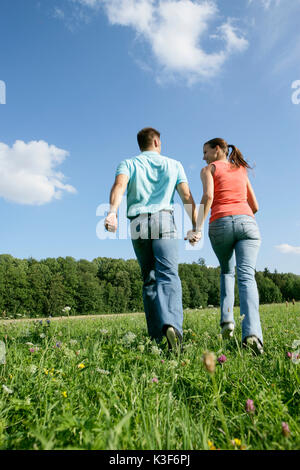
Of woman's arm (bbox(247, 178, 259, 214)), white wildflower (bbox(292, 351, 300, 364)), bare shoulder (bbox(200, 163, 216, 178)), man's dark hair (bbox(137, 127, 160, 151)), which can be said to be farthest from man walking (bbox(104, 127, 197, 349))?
white wildflower (bbox(292, 351, 300, 364))

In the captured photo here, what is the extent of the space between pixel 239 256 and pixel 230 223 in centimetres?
39

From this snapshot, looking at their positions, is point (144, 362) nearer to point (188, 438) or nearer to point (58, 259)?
point (188, 438)

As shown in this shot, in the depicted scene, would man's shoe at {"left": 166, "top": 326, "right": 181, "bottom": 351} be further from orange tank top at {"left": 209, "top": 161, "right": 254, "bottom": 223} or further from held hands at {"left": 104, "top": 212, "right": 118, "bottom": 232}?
orange tank top at {"left": 209, "top": 161, "right": 254, "bottom": 223}

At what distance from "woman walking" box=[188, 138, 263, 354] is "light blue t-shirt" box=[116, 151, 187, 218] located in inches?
18.5

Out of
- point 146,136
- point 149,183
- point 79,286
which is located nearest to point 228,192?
point 149,183

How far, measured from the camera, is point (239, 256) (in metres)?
3.67

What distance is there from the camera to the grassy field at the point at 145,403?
130cm

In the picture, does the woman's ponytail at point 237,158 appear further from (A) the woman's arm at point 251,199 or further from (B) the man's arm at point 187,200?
(B) the man's arm at point 187,200

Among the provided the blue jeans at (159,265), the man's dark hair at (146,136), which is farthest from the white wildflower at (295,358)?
the man's dark hair at (146,136)

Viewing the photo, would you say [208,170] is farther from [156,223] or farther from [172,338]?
[172,338]

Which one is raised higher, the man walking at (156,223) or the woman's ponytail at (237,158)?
the woman's ponytail at (237,158)

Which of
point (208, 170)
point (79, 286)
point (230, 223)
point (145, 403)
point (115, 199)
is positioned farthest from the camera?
point (79, 286)

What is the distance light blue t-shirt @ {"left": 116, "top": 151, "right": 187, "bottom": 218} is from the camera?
3535 millimetres
